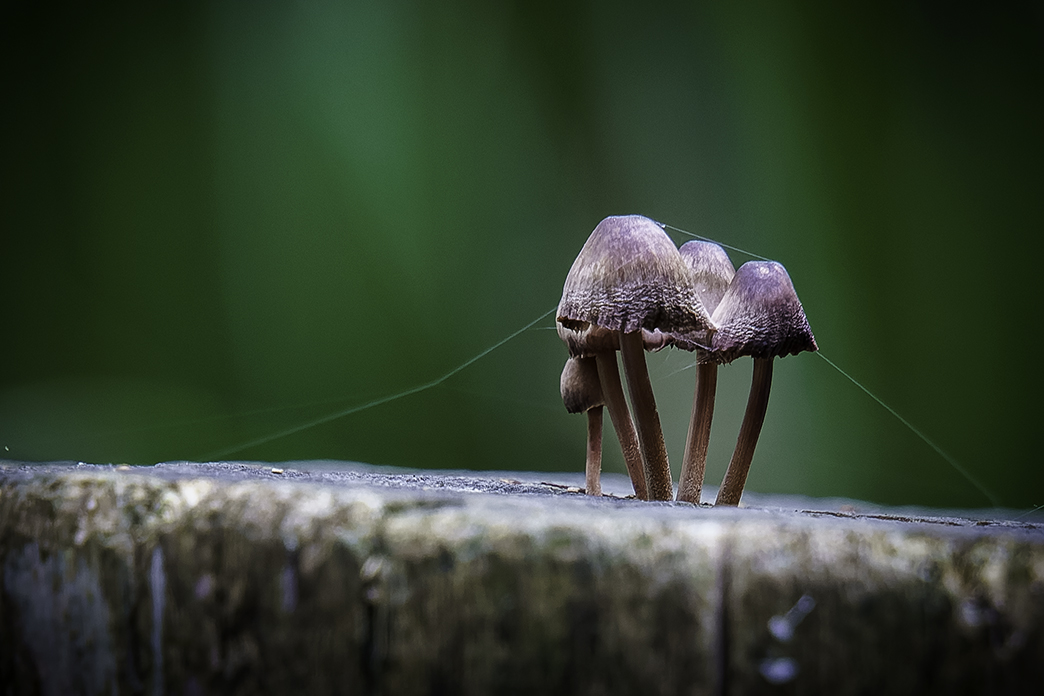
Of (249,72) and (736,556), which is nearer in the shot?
(736,556)

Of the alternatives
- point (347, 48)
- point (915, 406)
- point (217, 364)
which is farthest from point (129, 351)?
point (915, 406)

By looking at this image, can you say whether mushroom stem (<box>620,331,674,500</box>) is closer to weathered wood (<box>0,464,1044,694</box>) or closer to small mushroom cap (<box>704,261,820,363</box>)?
small mushroom cap (<box>704,261,820,363</box>)

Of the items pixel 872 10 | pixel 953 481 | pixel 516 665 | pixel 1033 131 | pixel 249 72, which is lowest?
pixel 953 481

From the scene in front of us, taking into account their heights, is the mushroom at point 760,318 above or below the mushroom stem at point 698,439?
above

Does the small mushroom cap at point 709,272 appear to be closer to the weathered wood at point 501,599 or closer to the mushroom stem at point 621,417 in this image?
the mushroom stem at point 621,417

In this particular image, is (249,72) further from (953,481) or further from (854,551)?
(953,481)

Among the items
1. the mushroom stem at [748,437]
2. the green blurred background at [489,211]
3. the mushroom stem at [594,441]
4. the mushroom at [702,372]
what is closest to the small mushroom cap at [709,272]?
the mushroom at [702,372]

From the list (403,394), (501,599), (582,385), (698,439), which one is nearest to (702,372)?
(698,439)

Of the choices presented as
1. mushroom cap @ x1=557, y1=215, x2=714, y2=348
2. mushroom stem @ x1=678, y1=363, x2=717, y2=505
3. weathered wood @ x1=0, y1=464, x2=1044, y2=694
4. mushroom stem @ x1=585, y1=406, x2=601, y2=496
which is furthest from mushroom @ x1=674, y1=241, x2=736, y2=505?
weathered wood @ x1=0, y1=464, x2=1044, y2=694
